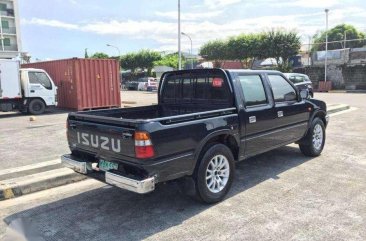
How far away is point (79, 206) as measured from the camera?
486 centimetres

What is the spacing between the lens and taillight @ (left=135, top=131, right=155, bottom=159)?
3977mm

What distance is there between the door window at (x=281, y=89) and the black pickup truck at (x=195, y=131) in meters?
0.02

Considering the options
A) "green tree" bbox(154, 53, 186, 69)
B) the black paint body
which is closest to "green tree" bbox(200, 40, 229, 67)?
"green tree" bbox(154, 53, 186, 69)

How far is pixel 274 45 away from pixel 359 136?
31918 mm

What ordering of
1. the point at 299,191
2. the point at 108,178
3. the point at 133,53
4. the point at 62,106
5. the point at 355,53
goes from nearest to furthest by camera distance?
the point at 108,178, the point at 299,191, the point at 62,106, the point at 355,53, the point at 133,53

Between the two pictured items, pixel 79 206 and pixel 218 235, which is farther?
pixel 79 206

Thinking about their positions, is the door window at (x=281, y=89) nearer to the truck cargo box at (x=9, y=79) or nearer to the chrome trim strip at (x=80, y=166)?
the chrome trim strip at (x=80, y=166)

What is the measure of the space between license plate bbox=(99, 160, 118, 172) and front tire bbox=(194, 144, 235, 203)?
1.03 metres

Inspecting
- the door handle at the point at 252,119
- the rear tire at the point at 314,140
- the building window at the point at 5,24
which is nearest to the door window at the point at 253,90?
the door handle at the point at 252,119

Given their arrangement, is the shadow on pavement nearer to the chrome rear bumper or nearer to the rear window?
the chrome rear bumper

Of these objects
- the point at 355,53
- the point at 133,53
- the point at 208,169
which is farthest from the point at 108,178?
the point at 133,53

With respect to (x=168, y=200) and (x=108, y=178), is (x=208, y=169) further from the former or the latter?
(x=108, y=178)

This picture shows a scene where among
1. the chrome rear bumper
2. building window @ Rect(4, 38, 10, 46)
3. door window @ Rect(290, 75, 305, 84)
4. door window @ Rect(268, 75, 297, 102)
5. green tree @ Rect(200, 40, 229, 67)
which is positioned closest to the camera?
the chrome rear bumper

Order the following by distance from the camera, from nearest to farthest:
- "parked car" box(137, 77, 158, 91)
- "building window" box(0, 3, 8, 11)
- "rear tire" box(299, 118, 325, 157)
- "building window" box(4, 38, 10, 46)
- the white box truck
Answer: "rear tire" box(299, 118, 325, 157) < the white box truck < "parked car" box(137, 77, 158, 91) < "building window" box(4, 38, 10, 46) < "building window" box(0, 3, 8, 11)
